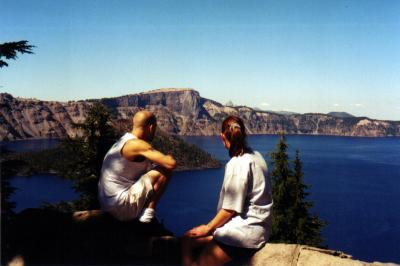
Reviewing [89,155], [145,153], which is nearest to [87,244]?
[145,153]

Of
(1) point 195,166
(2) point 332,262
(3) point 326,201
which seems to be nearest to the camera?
(2) point 332,262

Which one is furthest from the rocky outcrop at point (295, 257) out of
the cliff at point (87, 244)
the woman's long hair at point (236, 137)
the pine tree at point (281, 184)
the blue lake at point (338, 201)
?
the blue lake at point (338, 201)

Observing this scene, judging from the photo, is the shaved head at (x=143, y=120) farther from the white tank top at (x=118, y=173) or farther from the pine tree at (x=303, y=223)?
the pine tree at (x=303, y=223)

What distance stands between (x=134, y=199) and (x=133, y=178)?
29 cm

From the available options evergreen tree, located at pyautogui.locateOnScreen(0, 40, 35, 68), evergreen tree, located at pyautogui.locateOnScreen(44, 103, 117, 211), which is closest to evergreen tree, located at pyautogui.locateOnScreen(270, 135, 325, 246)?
evergreen tree, located at pyautogui.locateOnScreen(44, 103, 117, 211)

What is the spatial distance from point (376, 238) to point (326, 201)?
24.8 meters

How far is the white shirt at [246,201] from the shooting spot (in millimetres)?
4031

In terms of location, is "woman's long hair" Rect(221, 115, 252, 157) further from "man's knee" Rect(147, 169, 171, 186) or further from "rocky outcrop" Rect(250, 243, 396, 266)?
"rocky outcrop" Rect(250, 243, 396, 266)

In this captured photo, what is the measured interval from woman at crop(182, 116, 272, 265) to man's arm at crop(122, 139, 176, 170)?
0.79m

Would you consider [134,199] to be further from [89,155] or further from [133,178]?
[89,155]

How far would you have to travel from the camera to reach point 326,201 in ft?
307

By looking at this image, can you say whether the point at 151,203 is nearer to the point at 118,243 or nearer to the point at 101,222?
the point at 118,243

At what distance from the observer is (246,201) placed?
4.18m

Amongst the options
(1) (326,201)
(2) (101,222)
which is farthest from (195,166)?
(2) (101,222)
